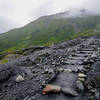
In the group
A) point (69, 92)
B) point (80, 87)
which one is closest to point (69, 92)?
point (69, 92)

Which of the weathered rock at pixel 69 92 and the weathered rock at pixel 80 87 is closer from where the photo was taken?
the weathered rock at pixel 69 92

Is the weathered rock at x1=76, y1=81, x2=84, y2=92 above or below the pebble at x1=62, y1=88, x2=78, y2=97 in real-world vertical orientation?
above

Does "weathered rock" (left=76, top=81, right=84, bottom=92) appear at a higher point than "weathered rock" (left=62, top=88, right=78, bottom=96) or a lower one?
higher

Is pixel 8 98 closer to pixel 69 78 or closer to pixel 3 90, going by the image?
pixel 3 90

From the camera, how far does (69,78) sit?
342 inches

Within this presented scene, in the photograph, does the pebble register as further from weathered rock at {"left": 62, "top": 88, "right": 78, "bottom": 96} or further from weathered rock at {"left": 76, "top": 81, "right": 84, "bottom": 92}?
weathered rock at {"left": 76, "top": 81, "right": 84, "bottom": 92}

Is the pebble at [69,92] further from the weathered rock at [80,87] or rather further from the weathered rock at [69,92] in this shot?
the weathered rock at [80,87]

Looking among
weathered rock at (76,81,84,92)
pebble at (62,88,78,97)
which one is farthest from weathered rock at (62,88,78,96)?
weathered rock at (76,81,84,92)

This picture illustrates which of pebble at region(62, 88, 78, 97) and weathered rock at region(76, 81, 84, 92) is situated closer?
pebble at region(62, 88, 78, 97)

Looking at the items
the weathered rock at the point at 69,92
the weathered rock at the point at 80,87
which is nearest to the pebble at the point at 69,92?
the weathered rock at the point at 69,92

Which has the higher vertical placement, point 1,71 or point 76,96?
point 1,71

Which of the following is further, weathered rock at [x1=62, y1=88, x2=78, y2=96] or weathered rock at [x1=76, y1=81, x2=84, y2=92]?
weathered rock at [x1=76, y1=81, x2=84, y2=92]

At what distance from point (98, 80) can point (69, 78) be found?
8.71 ft

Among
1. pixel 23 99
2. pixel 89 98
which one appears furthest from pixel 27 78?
pixel 89 98
